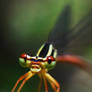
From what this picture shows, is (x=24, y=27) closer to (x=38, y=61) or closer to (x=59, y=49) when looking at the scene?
(x=59, y=49)

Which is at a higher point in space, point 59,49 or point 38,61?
point 38,61

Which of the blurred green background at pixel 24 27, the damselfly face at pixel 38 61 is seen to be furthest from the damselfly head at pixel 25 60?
the blurred green background at pixel 24 27

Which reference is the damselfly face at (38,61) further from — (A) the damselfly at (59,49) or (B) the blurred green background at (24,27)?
(B) the blurred green background at (24,27)

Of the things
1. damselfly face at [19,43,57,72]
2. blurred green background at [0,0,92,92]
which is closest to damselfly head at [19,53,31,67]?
damselfly face at [19,43,57,72]

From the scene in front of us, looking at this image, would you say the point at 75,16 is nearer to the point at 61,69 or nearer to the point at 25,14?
the point at 25,14

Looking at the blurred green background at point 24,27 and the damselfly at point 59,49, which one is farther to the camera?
the blurred green background at point 24,27

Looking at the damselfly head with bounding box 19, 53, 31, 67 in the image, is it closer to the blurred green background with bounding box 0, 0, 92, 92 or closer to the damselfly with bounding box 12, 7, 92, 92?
the damselfly with bounding box 12, 7, 92, 92

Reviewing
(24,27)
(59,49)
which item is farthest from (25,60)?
(24,27)

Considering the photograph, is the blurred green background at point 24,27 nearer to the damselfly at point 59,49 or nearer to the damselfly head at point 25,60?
the damselfly at point 59,49

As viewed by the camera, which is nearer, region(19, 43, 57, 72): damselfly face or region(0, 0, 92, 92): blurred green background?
region(19, 43, 57, 72): damselfly face
